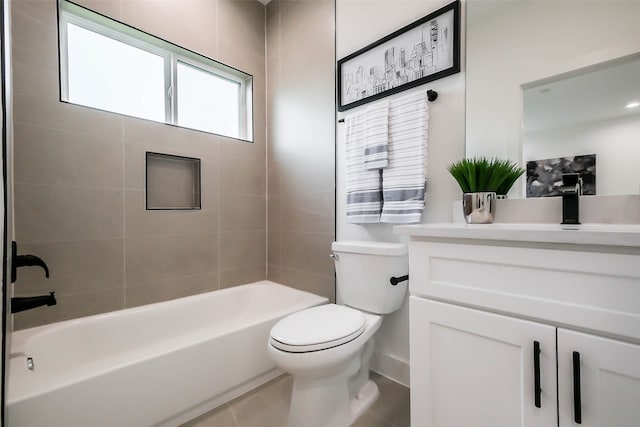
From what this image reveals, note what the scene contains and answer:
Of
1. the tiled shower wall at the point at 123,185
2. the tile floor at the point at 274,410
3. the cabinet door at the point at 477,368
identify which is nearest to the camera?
the cabinet door at the point at 477,368

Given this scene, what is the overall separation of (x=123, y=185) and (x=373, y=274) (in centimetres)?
155

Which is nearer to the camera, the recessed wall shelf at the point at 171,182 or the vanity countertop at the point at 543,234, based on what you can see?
the vanity countertop at the point at 543,234

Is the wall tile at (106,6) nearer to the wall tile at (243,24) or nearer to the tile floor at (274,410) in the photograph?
the wall tile at (243,24)

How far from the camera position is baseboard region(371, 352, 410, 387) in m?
1.59

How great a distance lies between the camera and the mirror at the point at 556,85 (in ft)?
3.15

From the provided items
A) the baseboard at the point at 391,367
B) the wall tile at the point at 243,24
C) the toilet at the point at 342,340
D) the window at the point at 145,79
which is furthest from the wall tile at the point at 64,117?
the baseboard at the point at 391,367

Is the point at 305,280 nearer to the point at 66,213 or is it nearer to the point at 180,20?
the point at 66,213

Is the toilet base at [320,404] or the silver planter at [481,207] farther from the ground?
the silver planter at [481,207]

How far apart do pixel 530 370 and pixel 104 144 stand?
214cm

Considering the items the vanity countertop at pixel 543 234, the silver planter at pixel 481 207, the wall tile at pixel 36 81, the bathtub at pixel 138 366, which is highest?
the wall tile at pixel 36 81

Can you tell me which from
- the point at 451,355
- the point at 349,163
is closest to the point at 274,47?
the point at 349,163

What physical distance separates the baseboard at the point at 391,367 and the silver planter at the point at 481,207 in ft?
3.08

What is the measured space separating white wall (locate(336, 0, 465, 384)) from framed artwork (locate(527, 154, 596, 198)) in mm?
307

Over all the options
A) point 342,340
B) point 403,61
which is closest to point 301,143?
point 403,61
